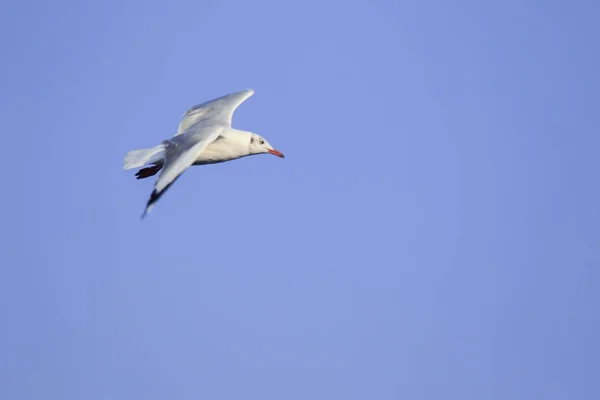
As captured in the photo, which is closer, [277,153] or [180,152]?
[180,152]

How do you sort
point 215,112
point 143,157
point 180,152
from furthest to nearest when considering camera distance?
point 215,112
point 143,157
point 180,152

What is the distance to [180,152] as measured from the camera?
40.3 ft

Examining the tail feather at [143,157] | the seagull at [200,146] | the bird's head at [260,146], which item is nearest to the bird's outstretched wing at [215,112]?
the seagull at [200,146]

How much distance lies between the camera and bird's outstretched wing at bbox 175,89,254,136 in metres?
15.1

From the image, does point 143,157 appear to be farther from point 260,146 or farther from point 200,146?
point 260,146

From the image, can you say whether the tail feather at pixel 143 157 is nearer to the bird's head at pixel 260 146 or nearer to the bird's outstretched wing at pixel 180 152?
the bird's outstretched wing at pixel 180 152

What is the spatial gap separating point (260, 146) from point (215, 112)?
1132 millimetres

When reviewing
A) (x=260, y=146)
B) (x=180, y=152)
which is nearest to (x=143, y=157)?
(x=180, y=152)

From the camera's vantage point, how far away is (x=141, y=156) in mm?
13672

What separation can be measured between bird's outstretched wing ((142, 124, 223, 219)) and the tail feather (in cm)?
14

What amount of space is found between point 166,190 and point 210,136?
2.17m

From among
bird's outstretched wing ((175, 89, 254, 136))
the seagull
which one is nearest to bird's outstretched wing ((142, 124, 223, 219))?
the seagull

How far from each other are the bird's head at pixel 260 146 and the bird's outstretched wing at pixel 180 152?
2.57ft

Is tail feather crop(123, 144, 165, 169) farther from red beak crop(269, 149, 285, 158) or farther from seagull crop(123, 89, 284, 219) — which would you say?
red beak crop(269, 149, 285, 158)
